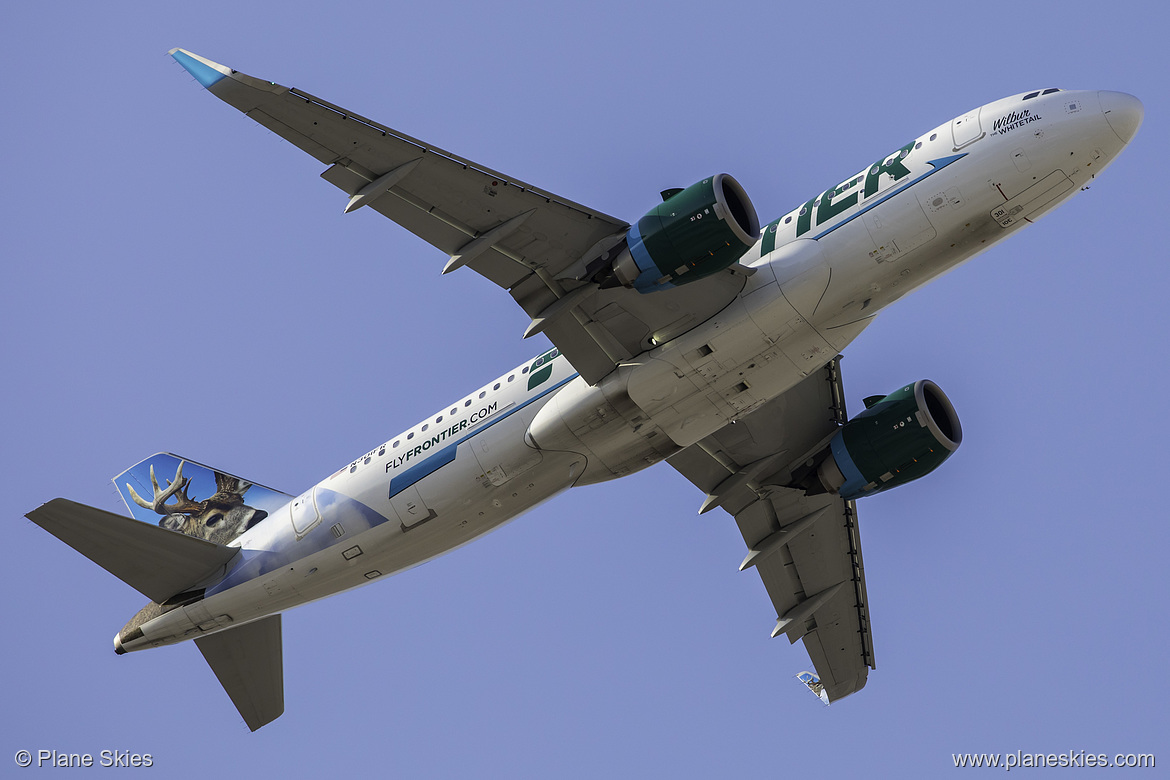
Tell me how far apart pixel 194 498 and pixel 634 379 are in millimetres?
15612

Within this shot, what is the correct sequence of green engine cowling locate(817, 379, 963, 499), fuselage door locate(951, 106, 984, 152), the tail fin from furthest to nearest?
1. the tail fin
2. green engine cowling locate(817, 379, 963, 499)
3. fuselage door locate(951, 106, 984, 152)

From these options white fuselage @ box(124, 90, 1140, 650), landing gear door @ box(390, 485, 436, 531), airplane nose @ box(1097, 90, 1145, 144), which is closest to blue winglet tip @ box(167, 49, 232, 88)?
white fuselage @ box(124, 90, 1140, 650)

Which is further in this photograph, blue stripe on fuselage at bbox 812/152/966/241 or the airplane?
blue stripe on fuselage at bbox 812/152/966/241

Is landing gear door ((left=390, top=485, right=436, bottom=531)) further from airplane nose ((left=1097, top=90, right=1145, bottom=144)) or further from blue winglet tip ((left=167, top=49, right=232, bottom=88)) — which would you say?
airplane nose ((left=1097, top=90, right=1145, bottom=144))

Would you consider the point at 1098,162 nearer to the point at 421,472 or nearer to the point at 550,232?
the point at 550,232

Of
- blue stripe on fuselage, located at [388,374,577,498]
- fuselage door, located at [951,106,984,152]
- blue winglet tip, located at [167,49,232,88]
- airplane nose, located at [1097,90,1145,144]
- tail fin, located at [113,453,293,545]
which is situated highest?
blue winglet tip, located at [167,49,232,88]

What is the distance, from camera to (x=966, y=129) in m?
25.0

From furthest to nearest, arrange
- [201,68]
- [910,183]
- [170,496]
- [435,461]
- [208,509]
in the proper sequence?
[170,496]
[208,509]
[435,461]
[910,183]
[201,68]

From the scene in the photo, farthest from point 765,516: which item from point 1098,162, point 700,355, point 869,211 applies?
point 1098,162

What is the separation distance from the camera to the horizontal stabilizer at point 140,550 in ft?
94.8

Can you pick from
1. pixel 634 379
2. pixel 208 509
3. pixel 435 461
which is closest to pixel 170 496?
pixel 208 509

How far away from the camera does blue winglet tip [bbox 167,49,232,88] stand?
22.9 meters

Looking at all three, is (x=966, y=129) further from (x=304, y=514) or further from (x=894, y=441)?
(x=304, y=514)

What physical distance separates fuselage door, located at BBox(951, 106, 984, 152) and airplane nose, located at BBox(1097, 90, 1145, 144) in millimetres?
2476
